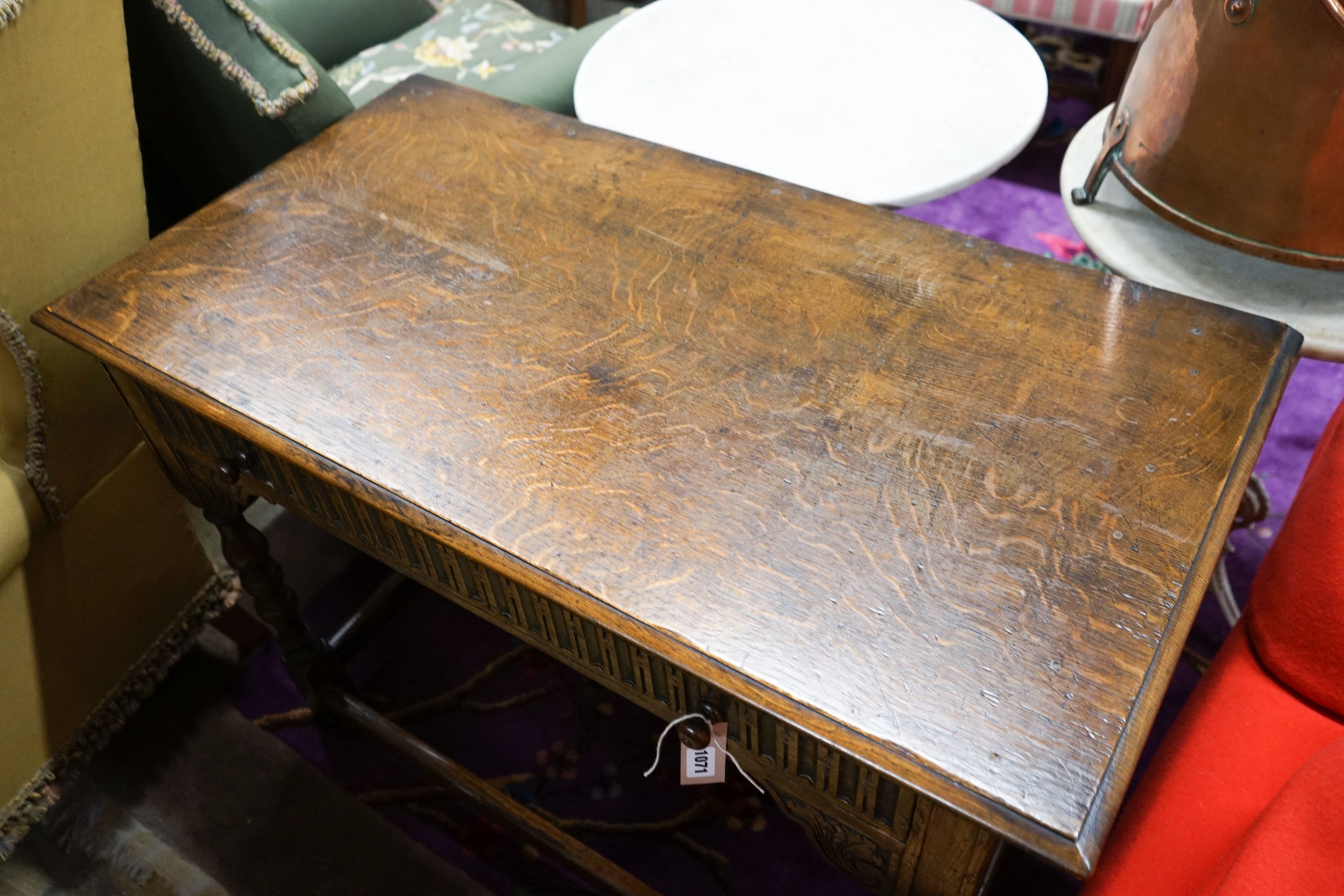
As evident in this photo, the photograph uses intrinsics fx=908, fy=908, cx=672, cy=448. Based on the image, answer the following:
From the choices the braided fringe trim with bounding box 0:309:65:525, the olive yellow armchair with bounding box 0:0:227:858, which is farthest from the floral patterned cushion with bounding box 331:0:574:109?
the braided fringe trim with bounding box 0:309:65:525

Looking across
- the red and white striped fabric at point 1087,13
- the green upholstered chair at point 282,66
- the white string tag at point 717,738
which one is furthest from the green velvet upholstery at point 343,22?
the white string tag at point 717,738

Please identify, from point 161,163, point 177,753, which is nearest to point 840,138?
point 161,163

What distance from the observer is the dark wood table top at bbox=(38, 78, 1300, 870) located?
675mm

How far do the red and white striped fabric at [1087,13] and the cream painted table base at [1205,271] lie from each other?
1.27 m

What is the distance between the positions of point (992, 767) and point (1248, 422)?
43cm

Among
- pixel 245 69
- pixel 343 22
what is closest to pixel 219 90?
pixel 245 69

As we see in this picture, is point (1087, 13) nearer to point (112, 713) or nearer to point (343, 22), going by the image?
point (343, 22)

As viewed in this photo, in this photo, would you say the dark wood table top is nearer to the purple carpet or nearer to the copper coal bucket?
the copper coal bucket

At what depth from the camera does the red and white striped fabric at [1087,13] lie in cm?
219

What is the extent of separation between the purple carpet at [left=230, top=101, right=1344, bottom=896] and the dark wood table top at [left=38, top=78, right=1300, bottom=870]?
0.73m

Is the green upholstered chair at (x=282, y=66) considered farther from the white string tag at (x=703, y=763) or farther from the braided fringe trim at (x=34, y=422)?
the white string tag at (x=703, y=763)

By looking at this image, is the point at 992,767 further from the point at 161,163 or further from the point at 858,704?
the point at 161,163

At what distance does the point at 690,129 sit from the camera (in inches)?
57.2

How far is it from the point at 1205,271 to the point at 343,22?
1780 mm
